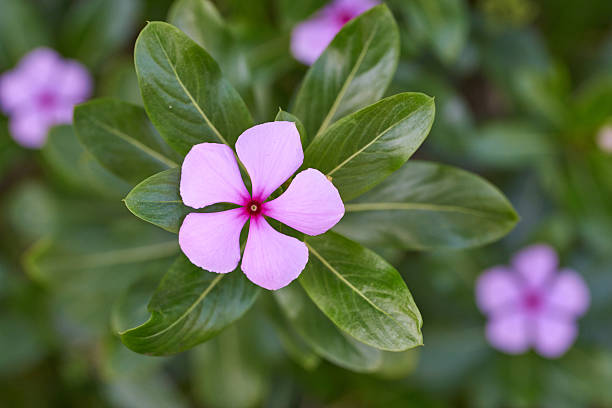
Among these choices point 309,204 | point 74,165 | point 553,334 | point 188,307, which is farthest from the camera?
point 553,334

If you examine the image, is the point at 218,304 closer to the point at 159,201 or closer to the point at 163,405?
the point at 159,201

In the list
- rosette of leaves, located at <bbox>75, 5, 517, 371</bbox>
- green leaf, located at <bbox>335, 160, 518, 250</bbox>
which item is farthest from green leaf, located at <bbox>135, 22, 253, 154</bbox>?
green leaf, located at <bbox>335, 160, 518, 250</bbox>

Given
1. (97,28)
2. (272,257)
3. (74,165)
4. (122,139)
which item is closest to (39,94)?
(97,28)

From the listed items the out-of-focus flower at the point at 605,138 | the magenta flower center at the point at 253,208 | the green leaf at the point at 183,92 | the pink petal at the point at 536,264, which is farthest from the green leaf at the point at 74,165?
the out-of-focus flower at the point at 605,138

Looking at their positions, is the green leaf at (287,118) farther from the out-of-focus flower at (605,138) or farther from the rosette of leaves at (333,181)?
the out-of-focus flower at (605,138)

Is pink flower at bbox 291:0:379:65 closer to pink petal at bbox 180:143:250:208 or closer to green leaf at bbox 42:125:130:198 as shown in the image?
green leaf at bbox 42:125:130:198

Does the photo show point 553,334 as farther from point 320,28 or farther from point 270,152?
point 270,152
